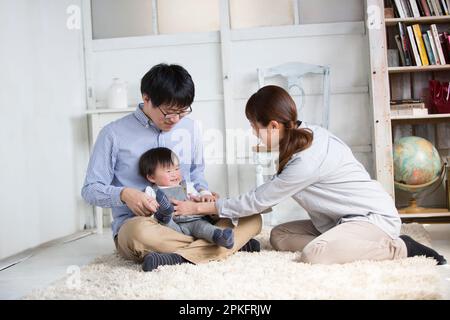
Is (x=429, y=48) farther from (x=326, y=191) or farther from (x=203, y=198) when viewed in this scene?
(x=203, y=198)

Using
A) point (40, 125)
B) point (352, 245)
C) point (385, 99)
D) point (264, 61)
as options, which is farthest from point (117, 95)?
point (352, 245)

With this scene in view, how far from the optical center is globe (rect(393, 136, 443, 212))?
3168 mm

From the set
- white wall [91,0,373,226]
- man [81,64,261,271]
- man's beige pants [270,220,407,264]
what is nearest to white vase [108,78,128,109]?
white wall [91,0,373,226]

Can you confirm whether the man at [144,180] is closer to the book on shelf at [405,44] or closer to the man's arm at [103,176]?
the man's arm at [103,176]

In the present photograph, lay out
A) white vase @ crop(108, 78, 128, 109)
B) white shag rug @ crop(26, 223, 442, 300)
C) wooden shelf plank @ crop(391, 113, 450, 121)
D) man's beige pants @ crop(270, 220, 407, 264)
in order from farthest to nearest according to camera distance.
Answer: white vase @ crop(108, 78, 128, 109), wooden shelf plank @ crop(391, 113, 450, 121), man's beige pants @ crop(270, 220, 407, 264), white shag rug @ crop(26, 223, 442, 300)

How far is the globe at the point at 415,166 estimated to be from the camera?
3168 millimetres

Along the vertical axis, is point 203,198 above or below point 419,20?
below

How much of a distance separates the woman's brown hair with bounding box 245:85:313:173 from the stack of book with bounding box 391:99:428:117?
1.50 meters

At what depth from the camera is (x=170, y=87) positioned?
1957 mm

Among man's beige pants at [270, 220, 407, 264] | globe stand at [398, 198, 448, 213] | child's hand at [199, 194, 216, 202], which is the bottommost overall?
globe stand at [398, 198, 448, 213]

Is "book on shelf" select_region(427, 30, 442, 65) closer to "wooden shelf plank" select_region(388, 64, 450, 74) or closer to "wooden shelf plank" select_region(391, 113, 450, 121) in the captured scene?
"wooden shelf plank" select_region(388, 64, 450, 74)

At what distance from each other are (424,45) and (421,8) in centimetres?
22

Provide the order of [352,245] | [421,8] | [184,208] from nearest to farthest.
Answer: [352,245] → [184,208] → [421,8]
